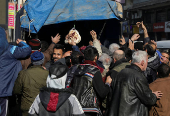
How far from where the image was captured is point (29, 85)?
407cm

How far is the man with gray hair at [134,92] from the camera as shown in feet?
11.8

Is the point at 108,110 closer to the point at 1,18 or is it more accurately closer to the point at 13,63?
the point at 13,63

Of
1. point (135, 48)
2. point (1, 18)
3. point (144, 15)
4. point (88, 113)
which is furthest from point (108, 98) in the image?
point (144, 15)

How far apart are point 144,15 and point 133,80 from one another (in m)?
22.2

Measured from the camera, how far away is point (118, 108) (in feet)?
12.5

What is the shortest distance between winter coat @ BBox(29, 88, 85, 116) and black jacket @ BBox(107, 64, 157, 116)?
866 millimetres

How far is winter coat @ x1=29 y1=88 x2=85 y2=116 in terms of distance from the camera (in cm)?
311

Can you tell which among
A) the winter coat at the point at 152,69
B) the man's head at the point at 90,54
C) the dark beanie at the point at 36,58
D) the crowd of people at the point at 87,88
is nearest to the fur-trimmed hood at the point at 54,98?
the crowd of people at the point at 87,88

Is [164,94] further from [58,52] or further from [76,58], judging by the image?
[58,52]

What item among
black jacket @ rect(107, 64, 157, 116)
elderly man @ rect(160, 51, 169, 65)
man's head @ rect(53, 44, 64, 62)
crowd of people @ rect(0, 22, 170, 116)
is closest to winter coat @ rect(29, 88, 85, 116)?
crowd of people @ rect(0, 22, 170, 116)

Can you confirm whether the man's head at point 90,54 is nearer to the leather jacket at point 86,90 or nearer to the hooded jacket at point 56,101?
the leather jacket at point 86,90

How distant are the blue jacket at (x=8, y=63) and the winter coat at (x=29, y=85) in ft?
1.36

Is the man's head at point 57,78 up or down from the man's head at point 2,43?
down

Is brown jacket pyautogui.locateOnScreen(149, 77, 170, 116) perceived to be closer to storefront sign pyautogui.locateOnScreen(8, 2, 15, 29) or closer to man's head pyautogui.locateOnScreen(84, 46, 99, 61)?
man's head pyautogui.locateOnScreen(84, 46, 99, 61)
